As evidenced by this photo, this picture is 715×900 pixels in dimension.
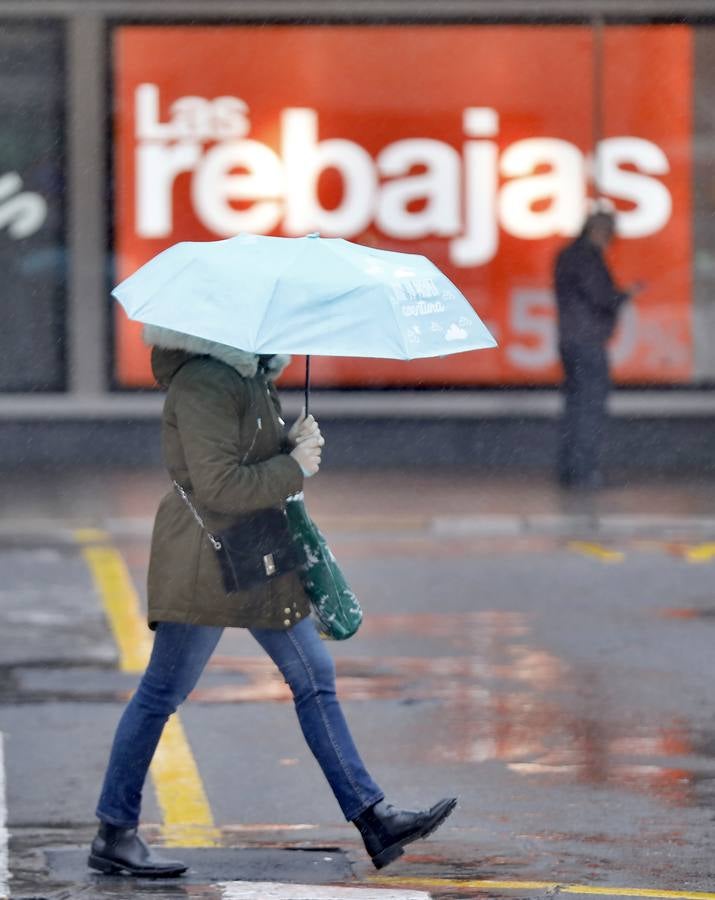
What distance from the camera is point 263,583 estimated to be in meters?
5.95

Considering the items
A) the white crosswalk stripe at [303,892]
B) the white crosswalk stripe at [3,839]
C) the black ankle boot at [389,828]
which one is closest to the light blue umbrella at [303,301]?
the black ankle boot at [389,828]

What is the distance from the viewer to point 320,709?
239 inches

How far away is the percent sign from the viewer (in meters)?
18.6

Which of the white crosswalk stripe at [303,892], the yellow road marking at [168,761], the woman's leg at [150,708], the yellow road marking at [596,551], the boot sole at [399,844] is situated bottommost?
the yellow road marking at [596,551]

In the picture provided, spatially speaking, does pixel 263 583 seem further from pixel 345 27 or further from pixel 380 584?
pixel 345 27

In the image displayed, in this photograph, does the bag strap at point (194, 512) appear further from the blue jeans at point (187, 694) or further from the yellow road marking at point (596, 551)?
the yellow road marking at point (596, 551)

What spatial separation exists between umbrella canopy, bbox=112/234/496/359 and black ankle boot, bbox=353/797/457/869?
52.5 inches

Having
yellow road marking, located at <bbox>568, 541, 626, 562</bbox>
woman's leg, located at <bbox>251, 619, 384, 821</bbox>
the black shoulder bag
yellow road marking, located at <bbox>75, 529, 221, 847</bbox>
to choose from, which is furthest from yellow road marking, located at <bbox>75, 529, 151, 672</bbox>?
the black shoulder bag

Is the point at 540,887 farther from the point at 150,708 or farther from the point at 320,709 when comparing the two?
the point at 150,708

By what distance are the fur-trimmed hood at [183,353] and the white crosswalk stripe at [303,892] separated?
4.63 feet

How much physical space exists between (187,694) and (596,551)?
751 centimetres

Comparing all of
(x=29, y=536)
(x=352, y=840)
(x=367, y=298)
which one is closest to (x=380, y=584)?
(x=29, y=536)

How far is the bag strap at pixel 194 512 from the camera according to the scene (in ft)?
19.5

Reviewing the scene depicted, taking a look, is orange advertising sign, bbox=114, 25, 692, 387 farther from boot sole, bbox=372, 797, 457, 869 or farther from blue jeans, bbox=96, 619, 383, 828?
boot sole, bbox=372, 797, 457, 869
